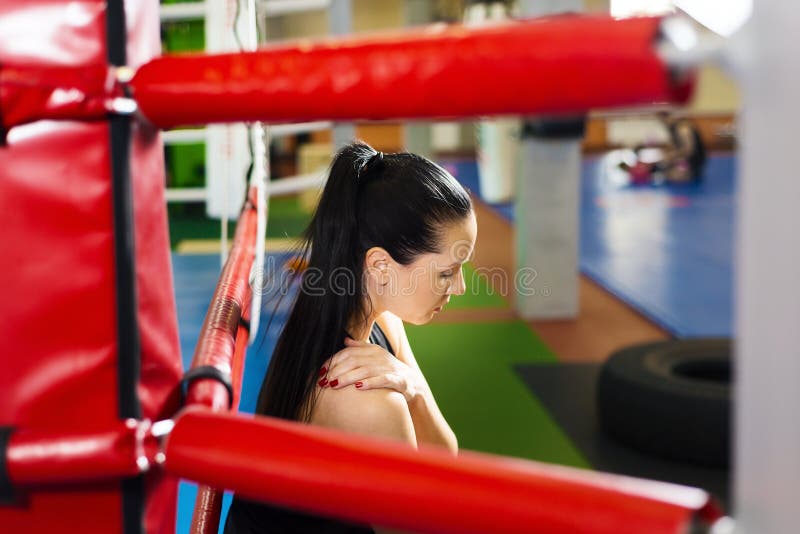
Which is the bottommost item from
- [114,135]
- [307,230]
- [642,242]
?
[642,242]

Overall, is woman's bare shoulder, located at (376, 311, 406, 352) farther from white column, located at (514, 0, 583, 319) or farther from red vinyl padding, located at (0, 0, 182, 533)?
white column, located at (514, 0, 583, 319)

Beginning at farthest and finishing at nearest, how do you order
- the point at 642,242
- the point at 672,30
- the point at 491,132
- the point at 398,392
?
the point at 491,132 < the point at 642,242 < the point at 398,392 < the point at 672,30

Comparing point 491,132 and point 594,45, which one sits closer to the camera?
point 594,45

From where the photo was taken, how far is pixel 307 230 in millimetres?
1448

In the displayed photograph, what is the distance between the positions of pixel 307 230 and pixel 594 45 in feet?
3.02

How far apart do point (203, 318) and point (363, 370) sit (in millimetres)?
3125

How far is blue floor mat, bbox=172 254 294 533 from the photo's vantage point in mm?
2416

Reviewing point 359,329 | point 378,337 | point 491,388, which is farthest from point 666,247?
point 359,329

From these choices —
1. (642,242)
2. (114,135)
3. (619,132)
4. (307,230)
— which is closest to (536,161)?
(642,242)

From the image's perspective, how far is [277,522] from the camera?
130cm

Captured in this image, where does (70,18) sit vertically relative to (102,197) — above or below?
above

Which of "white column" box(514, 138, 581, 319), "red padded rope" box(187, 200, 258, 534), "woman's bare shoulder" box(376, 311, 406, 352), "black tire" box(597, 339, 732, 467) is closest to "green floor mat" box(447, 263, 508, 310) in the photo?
"white column" box(514, 138, 581, 319)

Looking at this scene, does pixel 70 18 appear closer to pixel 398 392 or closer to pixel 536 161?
pixel 398 392

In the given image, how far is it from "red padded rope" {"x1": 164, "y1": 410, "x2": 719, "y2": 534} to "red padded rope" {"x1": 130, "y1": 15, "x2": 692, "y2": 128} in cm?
23
